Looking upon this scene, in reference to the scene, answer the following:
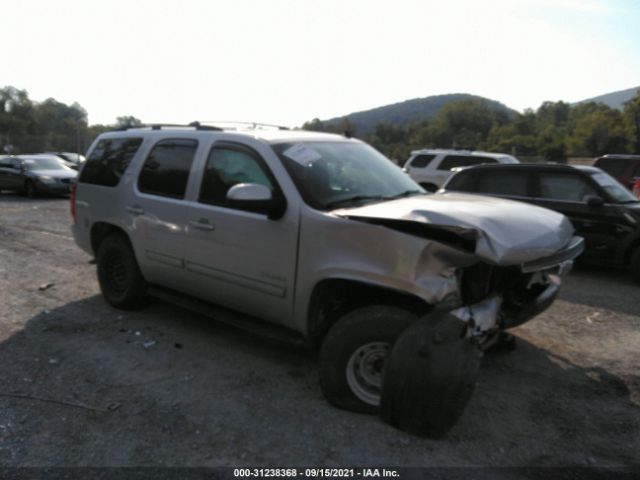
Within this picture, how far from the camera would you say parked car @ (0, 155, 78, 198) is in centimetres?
1717

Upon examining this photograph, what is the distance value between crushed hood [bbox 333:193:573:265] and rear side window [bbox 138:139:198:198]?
5.63 feet

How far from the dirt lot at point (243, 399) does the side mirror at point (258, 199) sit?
49.9 inches

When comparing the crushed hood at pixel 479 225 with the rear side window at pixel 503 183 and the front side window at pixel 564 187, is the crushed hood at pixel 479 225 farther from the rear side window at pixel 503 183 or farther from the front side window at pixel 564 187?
the rear side window at pixel 503 183

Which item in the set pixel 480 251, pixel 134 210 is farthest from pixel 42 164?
pixel 480 251

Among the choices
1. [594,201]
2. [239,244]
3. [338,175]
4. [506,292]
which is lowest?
[506,292]

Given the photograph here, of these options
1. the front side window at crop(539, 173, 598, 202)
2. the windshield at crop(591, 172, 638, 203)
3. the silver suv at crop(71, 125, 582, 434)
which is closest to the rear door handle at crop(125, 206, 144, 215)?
the silver suv at crop(71, 125, 582, 434)

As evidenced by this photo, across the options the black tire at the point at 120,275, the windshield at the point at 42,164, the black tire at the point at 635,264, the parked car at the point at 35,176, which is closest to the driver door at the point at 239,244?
the black tire at the point at 120,275

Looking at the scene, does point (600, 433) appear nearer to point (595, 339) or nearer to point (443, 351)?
point (443, 351)

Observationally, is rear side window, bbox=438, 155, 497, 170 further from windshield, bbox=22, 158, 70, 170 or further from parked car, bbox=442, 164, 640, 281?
windshield, bbox=22, 158, 70, 170

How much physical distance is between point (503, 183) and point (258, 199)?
5928mm

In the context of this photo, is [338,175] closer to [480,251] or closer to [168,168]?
[480,251]

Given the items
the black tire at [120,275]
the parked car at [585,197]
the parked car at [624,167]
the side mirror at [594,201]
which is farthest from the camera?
the parked car at [624,167]

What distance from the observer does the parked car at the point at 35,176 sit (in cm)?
1717

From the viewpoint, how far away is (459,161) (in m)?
15.2
